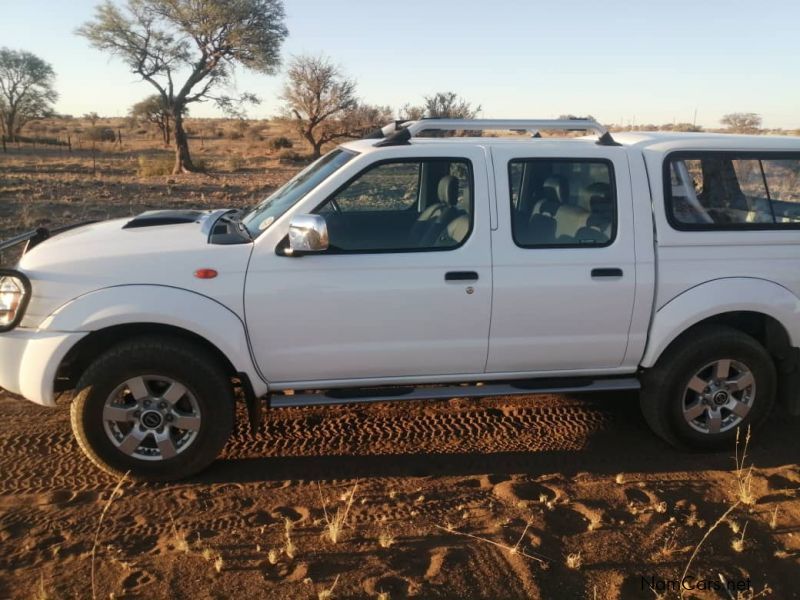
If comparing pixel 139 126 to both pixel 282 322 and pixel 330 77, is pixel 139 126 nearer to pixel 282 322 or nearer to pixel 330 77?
pixel 330 77

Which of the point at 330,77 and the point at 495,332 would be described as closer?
the point at 495,332

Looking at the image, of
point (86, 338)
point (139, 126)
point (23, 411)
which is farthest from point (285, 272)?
point (139, 126)

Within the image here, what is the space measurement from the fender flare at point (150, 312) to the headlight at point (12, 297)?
6.2 inches

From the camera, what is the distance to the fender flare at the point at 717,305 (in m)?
4.19

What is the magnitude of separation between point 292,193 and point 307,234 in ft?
2.13

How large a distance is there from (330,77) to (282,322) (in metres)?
27.6

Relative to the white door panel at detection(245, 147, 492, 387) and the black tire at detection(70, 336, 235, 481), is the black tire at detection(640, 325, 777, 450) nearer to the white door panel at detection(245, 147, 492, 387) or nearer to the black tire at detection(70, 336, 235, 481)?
the white door panel at detection(245, 147, 492, 387)

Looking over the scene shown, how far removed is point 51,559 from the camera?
10.6ft

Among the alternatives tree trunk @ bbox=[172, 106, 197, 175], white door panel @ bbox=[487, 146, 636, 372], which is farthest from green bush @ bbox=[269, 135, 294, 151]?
white door panel @ bbox=[487, 146, 636, 372]

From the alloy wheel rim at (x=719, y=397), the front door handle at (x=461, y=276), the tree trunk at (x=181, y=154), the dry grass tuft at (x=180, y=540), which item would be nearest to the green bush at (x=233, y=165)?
the tree trunk at (x=181, y=154)

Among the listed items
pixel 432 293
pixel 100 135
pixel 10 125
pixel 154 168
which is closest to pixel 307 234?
pixel 432 293

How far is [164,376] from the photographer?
3.79 m

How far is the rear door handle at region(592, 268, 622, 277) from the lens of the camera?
13.4 ft

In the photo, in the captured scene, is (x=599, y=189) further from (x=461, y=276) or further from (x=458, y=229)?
(x=461, y=276)
